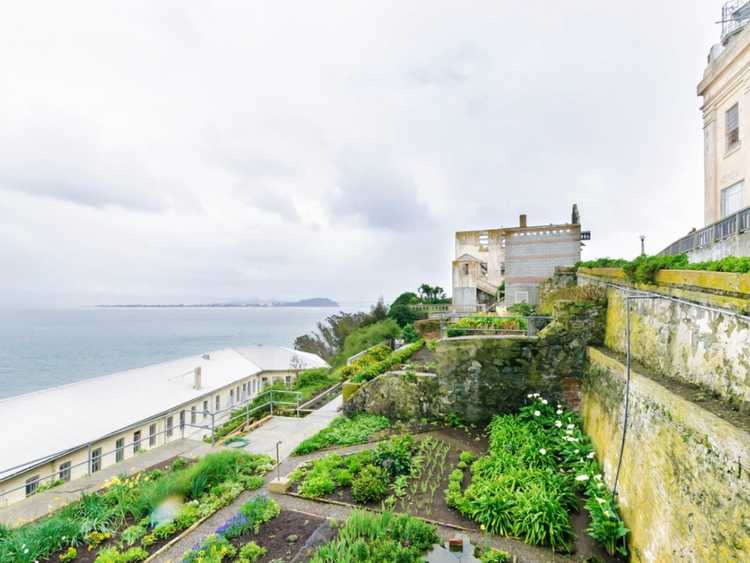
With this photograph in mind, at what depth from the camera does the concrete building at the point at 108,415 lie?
13805mm

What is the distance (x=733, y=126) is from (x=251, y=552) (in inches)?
687

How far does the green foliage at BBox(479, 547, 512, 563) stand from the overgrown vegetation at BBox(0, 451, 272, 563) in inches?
178

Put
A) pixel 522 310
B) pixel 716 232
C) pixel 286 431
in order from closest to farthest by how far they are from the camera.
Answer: pixel 716 232 < pixel 286 431 < pixel 522 310

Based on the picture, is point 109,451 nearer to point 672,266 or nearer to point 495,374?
point 495,374

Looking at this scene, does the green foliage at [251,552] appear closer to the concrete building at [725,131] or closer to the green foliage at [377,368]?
the green foliage at [377,368]

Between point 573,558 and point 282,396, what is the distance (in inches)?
645

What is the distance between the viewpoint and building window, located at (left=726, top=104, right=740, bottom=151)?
10969 mm

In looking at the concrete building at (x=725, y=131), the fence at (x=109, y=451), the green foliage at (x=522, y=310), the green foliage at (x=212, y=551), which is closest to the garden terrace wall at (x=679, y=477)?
the green foliage at (x=212, y=551)

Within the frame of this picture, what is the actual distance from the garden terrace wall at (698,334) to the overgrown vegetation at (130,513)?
7537 millimetres

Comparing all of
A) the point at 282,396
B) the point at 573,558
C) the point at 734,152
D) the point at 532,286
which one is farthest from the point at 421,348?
the point at 734,152

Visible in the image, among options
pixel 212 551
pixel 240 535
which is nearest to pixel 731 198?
pixel 240 535

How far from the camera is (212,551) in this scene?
191 inches

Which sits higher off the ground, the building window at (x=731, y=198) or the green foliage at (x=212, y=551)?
the building window at (x=731, y=198)

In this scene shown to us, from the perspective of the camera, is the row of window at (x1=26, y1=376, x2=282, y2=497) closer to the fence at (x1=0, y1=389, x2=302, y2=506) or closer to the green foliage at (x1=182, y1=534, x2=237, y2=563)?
the fence at (x1=0, y1=389, x2=302, y2=506)
